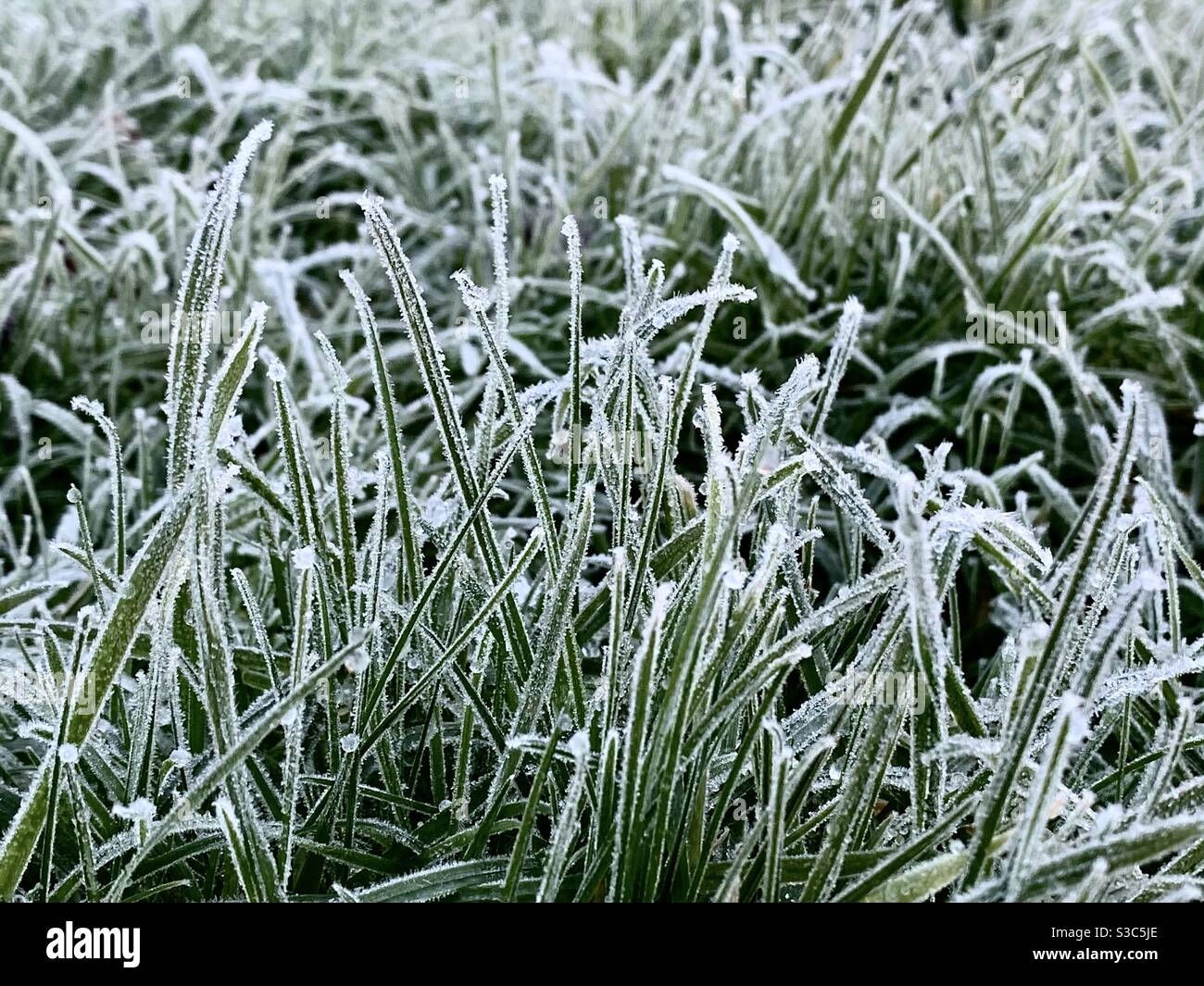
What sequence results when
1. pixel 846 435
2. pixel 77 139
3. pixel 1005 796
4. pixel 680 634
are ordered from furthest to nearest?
pixel 77 139 < pixel 846 435 < pixel 680 634 < pixel 1005 796

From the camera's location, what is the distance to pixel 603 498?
1238 millimetres

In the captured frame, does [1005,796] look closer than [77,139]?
Yes

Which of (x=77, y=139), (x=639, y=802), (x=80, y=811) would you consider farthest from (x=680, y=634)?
(x=77, y=139)

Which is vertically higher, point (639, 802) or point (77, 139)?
point (77, 139)

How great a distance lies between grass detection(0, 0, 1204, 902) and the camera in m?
0.70

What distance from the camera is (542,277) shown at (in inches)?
64.5

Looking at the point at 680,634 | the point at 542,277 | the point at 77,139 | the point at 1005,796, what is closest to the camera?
the point at 1005,796

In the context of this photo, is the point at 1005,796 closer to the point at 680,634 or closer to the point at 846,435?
the point at 680,634

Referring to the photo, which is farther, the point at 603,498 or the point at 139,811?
the point at 603,498

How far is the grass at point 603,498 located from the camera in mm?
704
